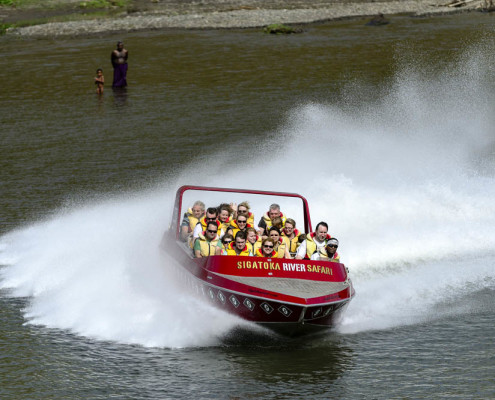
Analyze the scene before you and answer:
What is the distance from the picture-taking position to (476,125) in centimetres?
3166

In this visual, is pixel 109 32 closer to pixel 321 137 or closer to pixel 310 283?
pixel 321 137

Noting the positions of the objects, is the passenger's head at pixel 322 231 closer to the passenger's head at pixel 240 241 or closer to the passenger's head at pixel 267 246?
the passenger's head at pixel 267 246

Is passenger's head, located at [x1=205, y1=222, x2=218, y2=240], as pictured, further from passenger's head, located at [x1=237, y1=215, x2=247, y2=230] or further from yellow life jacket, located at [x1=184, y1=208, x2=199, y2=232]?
yellow life jacket, located at [x1=184, y1=208, x2=199, y2=232]

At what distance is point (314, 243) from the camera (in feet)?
52.6

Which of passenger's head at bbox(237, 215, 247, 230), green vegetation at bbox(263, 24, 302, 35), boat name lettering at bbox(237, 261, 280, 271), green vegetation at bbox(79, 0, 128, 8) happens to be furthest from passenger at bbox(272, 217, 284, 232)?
green vegetation at bbox(79, 0, 128, 8)

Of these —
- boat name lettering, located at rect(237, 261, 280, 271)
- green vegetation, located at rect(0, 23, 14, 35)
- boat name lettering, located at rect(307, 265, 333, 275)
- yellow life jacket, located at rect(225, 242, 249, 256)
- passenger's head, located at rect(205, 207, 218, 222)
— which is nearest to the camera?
boat name lettering, located at rect(237, 261, 280, 271)

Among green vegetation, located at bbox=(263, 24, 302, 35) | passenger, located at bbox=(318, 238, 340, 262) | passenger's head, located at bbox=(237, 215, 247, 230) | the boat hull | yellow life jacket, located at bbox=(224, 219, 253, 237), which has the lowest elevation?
the boat hull

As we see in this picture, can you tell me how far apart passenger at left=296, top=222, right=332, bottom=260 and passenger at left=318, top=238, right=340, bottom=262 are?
19cm

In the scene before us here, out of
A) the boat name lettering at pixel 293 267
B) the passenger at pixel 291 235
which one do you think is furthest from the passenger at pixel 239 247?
the passenger at pixel 291 235

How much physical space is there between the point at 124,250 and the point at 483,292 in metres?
7.61

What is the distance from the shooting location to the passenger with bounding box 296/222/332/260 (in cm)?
1589

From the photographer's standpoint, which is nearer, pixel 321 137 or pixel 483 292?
pixel 483 292

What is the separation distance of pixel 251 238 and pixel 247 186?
30.3 feet

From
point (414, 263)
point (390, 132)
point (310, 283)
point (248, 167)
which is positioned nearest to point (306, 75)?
point (390, 132)
